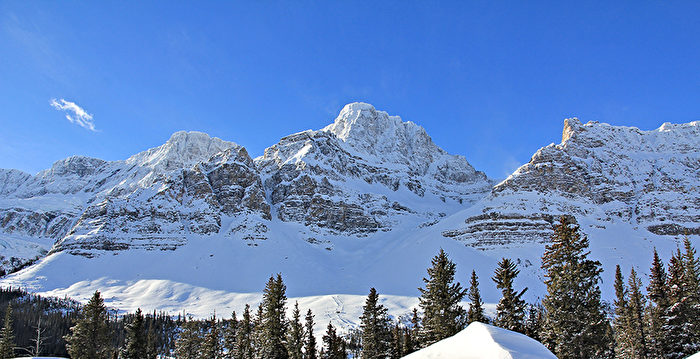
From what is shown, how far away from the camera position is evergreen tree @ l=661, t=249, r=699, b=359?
77.0 ft

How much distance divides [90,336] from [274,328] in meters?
14.3

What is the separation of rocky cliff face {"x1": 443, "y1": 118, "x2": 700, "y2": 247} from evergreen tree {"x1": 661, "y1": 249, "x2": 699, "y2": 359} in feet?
384

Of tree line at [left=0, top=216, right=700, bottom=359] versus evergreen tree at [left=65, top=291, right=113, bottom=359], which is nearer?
tree line at [left=0, top=216, right=700, bottom=359]

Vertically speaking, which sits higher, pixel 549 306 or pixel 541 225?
pixel 541 225

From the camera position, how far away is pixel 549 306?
1933 cm

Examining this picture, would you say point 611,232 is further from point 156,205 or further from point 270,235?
point 156,205

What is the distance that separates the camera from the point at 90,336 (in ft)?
106

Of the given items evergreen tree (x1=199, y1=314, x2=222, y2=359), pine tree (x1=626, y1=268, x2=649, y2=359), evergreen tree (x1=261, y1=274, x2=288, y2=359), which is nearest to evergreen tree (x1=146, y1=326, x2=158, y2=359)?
evergreen tree (x1=199, y1=314, x2=222, y2=359)

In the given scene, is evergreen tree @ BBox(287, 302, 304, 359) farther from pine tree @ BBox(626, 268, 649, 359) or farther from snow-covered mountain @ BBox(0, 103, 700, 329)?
snow-covered mountain @ BBox(0, 103, 700, 329)

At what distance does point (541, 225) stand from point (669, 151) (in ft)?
284

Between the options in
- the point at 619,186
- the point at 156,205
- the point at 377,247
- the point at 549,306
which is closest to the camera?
the point at 549,306

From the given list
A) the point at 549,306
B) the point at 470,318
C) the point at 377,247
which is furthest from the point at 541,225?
the point at 549,306

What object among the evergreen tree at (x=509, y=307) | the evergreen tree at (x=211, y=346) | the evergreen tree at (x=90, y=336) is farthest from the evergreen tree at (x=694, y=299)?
the evergreen tree at (x=90, y=336)

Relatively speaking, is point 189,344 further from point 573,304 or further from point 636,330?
point 636,330
